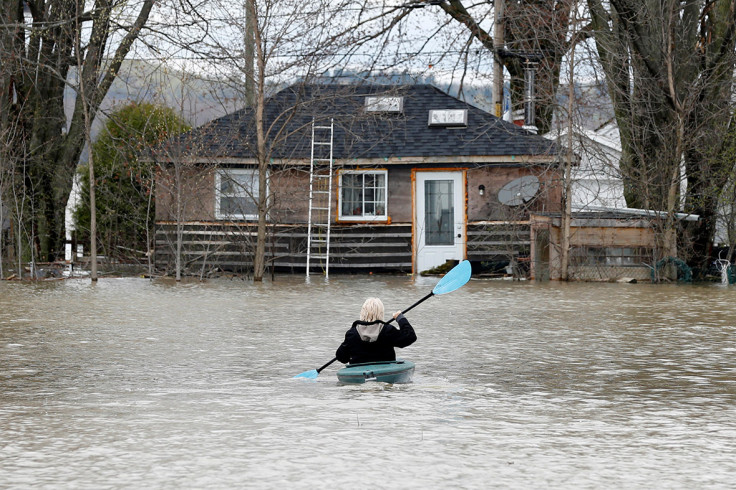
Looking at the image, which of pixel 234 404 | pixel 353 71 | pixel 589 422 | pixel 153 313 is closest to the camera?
pixel 589 422

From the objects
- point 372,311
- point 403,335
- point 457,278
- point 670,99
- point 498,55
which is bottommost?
point 403,335

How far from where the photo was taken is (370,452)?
6.59 m

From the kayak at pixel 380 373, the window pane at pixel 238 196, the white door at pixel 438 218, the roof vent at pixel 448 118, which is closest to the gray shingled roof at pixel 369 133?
the roof vent at pixel 448 118

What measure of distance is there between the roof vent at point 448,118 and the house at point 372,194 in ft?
0.23

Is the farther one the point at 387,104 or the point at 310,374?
the point at 387,104

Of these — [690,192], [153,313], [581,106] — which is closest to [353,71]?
[581,106]

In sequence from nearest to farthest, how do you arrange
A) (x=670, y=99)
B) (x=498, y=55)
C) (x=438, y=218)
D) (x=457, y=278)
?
(x=457, y=278) → (x=670, y=99) → (x=438, y=218) → (x=498, y=55)

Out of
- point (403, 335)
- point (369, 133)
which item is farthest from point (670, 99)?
point (403, 335)

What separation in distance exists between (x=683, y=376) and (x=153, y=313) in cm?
855

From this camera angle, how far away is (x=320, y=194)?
88.7ft

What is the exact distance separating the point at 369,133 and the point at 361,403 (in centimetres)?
1978

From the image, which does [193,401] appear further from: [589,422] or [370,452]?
[589,422]

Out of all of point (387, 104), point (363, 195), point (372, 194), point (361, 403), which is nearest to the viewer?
point (361, 403)

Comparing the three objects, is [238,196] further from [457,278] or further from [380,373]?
[380,373]
